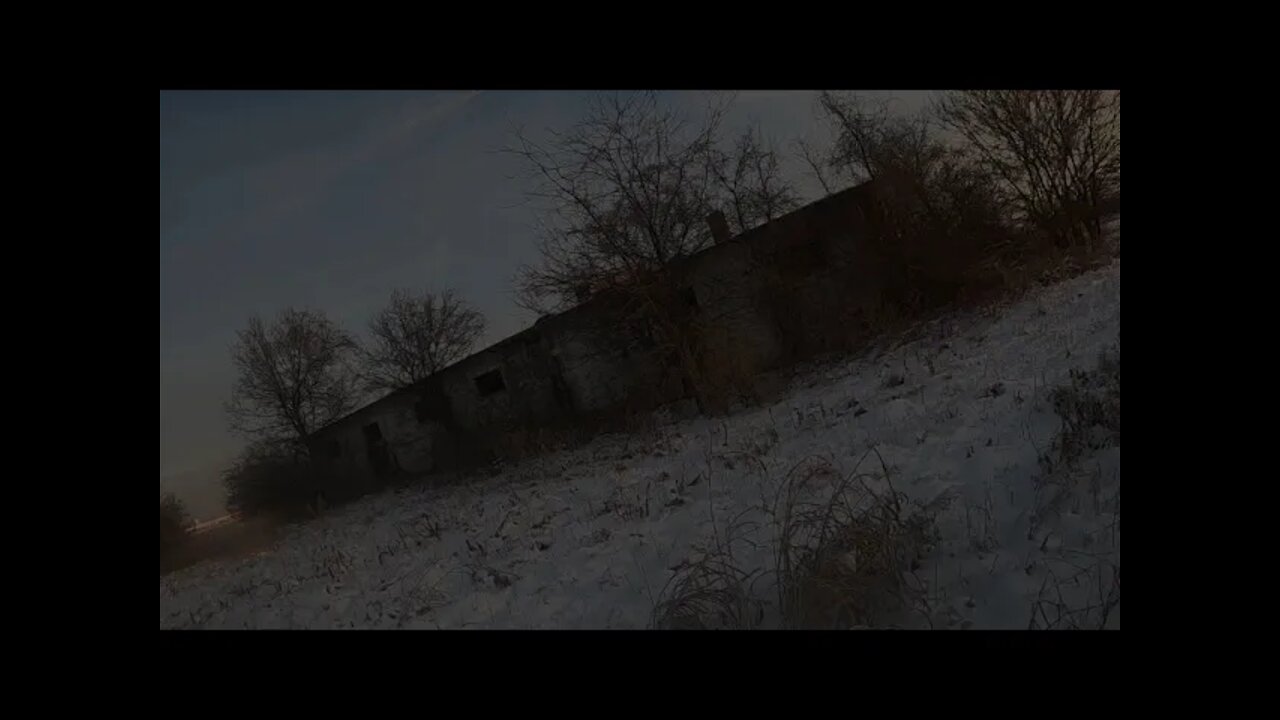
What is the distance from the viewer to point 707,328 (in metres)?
11.0

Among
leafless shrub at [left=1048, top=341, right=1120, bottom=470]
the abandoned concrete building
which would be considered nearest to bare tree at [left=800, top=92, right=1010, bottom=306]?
the abandoned concrete building

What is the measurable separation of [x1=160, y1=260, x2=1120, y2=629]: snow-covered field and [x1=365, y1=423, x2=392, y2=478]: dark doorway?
4519mm

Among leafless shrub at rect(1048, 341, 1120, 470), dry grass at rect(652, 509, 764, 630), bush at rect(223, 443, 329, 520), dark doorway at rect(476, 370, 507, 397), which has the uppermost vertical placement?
dark doorway at rect(476, 370, 507, 397)

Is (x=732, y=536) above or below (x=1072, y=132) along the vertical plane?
below

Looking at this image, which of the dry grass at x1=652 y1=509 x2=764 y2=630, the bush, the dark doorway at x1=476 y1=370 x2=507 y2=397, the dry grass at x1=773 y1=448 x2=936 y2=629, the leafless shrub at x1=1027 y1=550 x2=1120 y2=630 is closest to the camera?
the leafless shrub at x1=1027 y1=550 x2=1120 y2=630

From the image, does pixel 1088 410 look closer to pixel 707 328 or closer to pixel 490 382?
pixel 707 328

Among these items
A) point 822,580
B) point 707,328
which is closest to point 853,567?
point 822,580

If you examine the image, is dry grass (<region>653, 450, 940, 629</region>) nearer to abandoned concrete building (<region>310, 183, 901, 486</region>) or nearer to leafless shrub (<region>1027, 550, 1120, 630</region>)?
leafless shrub (<region>1027, 550, 1120, 630</region>)

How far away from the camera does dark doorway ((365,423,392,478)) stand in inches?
510
